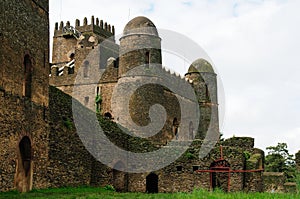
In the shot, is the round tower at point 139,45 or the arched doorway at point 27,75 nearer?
the arched doorway at point 27,75

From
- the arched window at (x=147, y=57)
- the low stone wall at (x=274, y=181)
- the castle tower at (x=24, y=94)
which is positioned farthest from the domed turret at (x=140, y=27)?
the low stone wall at (x=274, y=181)

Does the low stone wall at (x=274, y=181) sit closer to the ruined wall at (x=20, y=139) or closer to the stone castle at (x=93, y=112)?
the stone castle at (x=93, y=112)

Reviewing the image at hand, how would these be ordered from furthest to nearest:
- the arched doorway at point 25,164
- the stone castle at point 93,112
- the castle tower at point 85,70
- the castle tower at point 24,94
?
the castle tower at point 85,70 < the arched doorway at point 25,164 < the stone castle at point 93,112 < the castle tower at point 24,94

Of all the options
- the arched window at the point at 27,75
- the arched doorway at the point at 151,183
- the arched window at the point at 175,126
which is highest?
the arched window at the point at 27,75

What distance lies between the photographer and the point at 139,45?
32.6m

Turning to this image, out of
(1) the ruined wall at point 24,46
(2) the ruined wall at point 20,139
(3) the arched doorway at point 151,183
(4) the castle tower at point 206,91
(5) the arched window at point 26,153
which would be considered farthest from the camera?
(4) the castle tower at point 206,91

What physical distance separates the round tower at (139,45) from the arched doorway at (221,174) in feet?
29.5

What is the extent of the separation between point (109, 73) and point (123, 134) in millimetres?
7714

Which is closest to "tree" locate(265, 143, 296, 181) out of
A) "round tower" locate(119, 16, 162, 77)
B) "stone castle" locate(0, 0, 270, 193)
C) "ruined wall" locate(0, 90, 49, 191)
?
"stone castle" locate(0, 0, 270, 193)

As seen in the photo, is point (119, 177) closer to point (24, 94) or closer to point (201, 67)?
point (24, 94)

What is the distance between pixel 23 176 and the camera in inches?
790

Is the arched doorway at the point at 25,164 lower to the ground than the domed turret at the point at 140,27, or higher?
lower

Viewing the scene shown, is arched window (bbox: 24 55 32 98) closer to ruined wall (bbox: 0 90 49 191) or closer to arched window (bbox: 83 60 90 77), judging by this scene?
ruined wall (bbox: 0 90 49 191)

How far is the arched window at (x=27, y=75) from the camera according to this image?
20.6m
